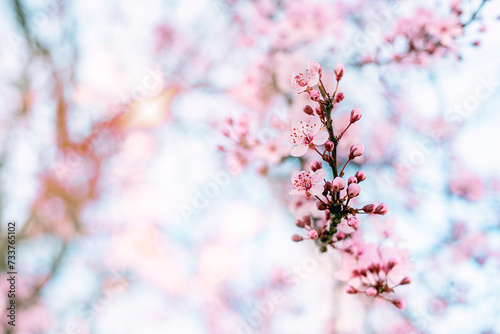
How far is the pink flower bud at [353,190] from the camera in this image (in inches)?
50.6

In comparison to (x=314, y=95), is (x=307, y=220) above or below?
below

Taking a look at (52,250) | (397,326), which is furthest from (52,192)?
(397,326)

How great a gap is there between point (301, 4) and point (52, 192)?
5.32m

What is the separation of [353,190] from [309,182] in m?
0.18

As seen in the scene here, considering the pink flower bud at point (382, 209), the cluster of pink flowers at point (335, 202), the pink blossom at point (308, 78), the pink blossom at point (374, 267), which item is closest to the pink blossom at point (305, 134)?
the cluster of pink flowers at point (335, 202)

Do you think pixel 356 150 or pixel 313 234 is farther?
pixel 313 234

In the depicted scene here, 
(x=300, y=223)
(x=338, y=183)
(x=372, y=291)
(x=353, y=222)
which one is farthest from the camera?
(x=300, y=223)

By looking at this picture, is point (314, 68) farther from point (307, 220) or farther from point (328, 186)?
point (307, 220)

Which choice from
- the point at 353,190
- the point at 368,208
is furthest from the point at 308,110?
the point at 368,208

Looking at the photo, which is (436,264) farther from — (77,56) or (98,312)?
(77,56)

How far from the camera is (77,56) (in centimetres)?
493

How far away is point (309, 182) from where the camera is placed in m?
1.38

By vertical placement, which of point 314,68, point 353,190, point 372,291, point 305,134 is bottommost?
point 372,291

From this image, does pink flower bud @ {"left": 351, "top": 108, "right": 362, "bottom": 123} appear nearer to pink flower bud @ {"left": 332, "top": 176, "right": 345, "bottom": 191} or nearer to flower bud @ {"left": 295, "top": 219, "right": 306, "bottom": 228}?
pink flower bud @ {"left": 332, "top": 176, "right": 345, "bottom": 191}
